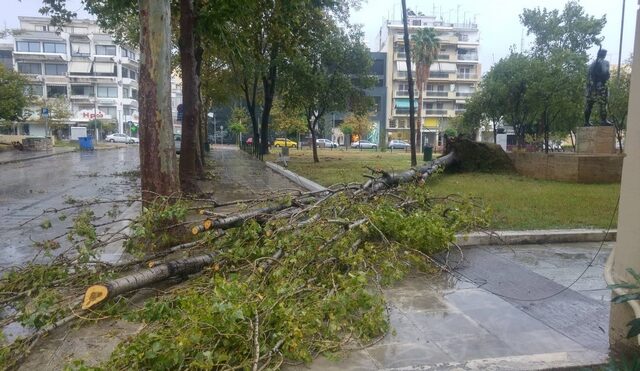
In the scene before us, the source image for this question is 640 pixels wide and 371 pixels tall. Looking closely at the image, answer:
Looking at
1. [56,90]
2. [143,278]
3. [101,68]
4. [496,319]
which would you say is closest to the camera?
Answer: [496,319]

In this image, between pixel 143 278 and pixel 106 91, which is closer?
pixel 143 278

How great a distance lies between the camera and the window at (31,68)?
71.6 m

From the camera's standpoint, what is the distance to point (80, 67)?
73.1m

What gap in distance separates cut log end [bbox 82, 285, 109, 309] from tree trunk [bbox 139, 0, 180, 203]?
2.74 meters

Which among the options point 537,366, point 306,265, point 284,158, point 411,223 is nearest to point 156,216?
point 306,265

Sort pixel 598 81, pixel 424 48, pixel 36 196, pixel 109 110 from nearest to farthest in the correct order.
A: 1. pixel 36 196
2. pixel 598 81
3. pixel 424 48
4. pixel 109 110

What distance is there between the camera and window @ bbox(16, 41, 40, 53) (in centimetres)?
7162

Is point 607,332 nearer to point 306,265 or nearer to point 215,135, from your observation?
point 306,265

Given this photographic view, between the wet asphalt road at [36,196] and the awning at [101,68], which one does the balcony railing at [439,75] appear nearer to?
the awning at [101,68]

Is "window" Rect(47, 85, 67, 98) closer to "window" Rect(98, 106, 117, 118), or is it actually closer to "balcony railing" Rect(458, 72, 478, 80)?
"window" Rect(98, 106, 117, 118)

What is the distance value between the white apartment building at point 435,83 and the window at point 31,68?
50937mm

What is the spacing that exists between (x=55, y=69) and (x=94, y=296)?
78600 mm

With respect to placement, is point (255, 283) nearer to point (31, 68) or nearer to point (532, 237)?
point (532, 237)

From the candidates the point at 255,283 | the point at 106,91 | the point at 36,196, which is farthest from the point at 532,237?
the point at 106,91
